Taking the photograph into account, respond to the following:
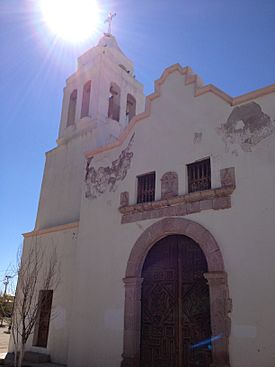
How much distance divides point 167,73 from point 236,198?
4421 mm

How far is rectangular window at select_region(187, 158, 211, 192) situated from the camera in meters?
7.88

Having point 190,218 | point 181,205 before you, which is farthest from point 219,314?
point 181,205

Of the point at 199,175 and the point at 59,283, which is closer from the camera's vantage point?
the point at 199,175

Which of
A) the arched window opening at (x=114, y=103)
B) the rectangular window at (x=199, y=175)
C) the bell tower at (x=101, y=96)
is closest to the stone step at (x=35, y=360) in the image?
the rectangular window at (x=199, y=175)

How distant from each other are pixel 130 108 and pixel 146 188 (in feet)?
24.1

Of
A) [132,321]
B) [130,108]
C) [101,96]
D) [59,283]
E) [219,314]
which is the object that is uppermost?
[130,108]

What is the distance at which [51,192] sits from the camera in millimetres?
13297

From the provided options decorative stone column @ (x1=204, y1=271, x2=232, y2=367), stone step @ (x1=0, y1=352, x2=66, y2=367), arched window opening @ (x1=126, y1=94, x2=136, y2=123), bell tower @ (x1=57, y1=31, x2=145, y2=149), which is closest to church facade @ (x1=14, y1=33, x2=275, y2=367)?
decorative stone column @ (x1=204, y1=271, x2=232, y2=367)

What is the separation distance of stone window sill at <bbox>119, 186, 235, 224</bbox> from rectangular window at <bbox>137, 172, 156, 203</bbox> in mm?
336

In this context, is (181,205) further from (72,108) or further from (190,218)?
(72,108)

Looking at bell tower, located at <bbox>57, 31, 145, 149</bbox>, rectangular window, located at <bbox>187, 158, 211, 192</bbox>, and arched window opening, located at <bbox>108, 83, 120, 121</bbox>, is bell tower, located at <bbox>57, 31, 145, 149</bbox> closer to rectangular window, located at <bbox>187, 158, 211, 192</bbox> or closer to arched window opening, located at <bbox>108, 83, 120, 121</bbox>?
arched window opening, located at <bbox>108, 83, 120, 121</bbox>

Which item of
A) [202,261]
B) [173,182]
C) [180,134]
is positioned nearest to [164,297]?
[202,261]

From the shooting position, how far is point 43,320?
10.8 metres

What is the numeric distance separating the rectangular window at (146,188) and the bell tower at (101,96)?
373 cm
